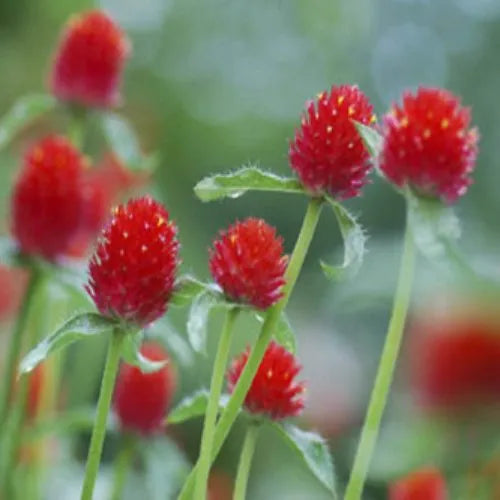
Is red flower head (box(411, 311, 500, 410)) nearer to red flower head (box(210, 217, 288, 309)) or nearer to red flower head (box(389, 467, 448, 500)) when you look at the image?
red flower head (box(389, 467, 448, 500))

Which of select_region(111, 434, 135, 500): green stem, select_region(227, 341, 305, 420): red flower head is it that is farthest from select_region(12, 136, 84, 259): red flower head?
select_region(227, 341, 305, 420): red flower head

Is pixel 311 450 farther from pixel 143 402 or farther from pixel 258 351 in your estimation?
pixel 143 402

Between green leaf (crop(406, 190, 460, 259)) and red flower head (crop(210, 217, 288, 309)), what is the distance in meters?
0.06

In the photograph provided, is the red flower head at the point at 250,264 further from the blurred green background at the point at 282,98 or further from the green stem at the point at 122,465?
the blurred green background at the point at 282,98

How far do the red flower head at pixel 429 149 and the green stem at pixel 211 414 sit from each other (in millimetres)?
86

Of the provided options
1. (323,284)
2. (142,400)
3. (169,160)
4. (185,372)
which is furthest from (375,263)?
(169,160)

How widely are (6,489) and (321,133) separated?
0.96 ft

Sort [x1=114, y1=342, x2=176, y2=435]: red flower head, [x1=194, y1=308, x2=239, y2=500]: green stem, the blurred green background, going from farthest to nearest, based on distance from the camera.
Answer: the blurred green background → [x1=114, y1=342, x2=176, y2=435]: red flower head → [x1=194, y1=308, x2=239, y2=500]: green stem

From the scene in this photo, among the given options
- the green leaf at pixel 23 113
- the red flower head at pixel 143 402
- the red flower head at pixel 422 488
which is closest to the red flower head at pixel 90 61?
the green leaf at pixel 23 113

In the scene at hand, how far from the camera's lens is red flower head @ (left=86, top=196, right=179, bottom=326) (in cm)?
49

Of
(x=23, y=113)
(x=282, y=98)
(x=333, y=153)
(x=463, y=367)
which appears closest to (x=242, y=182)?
(x=333, y=153)

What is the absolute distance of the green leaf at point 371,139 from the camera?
50cm

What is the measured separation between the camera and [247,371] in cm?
48

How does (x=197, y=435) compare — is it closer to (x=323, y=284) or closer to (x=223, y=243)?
(x=323, y=284)
